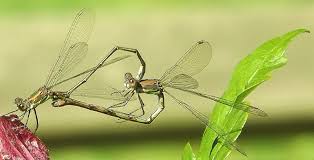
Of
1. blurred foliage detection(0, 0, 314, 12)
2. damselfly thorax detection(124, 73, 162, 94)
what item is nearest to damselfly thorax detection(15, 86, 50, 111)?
damselfly thorax detection(124, 73, 162, 94)

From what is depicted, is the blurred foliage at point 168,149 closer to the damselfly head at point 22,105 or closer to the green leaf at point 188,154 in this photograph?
the damselfly head at point 22,105

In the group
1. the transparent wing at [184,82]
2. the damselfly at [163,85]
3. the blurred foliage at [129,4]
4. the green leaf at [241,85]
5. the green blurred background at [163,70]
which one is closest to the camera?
the green leaf at [241,85]

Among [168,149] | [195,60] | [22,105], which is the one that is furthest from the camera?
[168,149]

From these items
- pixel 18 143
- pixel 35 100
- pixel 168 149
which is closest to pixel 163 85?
pixel 35 100

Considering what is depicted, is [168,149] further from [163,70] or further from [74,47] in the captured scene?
→ [74,47]

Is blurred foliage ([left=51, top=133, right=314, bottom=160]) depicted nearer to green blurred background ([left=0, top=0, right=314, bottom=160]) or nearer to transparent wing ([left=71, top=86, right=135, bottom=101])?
green blurred background ([left=0, top=0, right=314, bottom=160])

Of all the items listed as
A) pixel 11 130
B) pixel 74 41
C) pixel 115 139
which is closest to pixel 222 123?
pixel 11 130

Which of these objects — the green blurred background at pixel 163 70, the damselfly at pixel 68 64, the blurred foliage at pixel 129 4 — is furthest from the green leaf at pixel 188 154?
the blurred foliage at pixel 129 4
